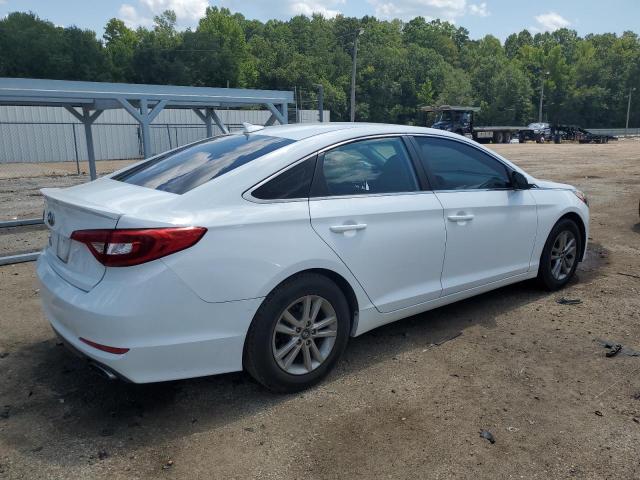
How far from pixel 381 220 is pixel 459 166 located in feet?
3.64

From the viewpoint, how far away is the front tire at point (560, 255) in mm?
4906

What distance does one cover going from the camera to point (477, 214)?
4.11 metres

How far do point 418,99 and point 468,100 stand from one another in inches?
340

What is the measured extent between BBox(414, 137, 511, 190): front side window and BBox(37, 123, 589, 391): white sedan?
0.5 inches

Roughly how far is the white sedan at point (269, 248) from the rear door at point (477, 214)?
0.6 inches

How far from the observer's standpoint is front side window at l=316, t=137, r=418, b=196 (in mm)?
3438

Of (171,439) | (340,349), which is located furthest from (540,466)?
(171,439)

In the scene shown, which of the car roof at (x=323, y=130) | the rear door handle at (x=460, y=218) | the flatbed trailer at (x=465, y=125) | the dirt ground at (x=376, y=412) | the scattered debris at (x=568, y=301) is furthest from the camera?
the flatbed trailer at (x=465, y=125)

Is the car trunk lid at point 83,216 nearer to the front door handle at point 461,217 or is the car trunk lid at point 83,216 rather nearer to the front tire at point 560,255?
the front door handle at point 461,217

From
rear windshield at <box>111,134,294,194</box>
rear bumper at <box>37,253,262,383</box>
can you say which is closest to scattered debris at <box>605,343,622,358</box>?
rear bumper at <box>37,253,262,383</box>

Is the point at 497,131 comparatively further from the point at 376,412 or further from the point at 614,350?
the point at 376,412

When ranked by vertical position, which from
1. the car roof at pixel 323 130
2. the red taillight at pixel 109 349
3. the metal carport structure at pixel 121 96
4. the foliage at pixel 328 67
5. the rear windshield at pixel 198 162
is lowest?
the red taillight at pixel 109 349

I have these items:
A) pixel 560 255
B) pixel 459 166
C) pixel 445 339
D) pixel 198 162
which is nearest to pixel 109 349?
pixel 198 162

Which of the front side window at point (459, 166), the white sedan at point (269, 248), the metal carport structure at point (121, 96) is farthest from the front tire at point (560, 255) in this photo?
the metal carport structure at point (121, 96)
